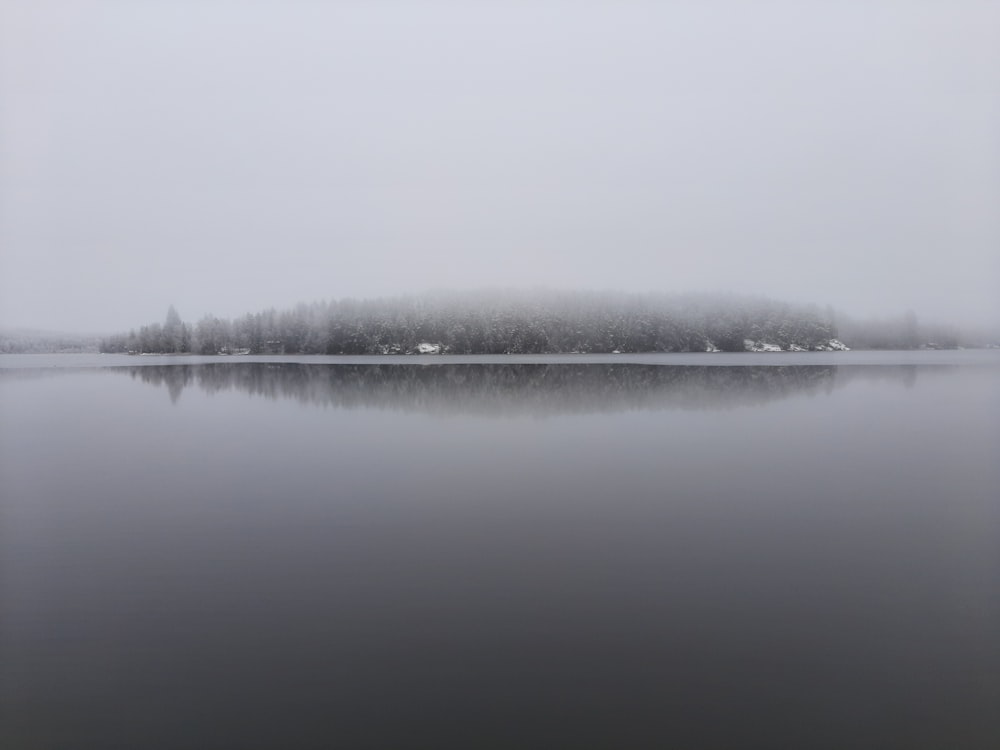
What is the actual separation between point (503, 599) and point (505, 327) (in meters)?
138

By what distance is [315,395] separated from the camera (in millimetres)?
46062

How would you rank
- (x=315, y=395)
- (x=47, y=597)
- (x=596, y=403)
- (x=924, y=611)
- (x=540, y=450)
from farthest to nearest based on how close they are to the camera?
(x=315, y=395), (x=596, y=403), (x=540, y=450), (x=47, y=597), (x=924, y=611)

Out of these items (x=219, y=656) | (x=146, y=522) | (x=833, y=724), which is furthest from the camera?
(x=146, y=522)

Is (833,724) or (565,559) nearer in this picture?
(833,724)

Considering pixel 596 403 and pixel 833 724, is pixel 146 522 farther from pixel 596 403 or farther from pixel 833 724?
pixel 596 403

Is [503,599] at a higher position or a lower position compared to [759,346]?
lower

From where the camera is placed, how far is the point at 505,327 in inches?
5763

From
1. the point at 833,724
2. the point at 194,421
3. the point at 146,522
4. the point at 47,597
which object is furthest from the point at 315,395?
the point at 833,724

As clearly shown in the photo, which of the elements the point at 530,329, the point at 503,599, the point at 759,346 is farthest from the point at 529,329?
the point at 503,599

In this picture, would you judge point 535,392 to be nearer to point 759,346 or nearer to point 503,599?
point 503,599

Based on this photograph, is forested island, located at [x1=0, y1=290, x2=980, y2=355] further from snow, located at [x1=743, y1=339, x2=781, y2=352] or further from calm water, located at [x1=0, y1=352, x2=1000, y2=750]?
calm water, located at [x1=0, y1=352, x2=1000, y2=750]

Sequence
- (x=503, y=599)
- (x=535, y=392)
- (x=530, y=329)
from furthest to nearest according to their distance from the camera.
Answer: (x=530, y=329), (x=535, y=392), (x=503, y=599)

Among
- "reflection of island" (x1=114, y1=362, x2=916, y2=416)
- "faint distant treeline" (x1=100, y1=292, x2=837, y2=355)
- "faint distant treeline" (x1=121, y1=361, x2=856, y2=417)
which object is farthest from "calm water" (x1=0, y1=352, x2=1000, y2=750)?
"faint distant treeline" (x1=100, y1=292, x2=837, y2=355)

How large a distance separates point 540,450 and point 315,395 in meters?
28.2
